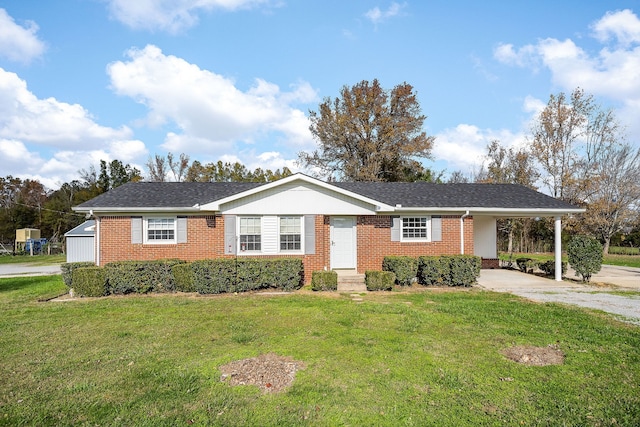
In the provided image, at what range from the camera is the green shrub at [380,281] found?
11.3 m

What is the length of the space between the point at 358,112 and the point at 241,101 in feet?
52.8

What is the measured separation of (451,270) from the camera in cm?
1227

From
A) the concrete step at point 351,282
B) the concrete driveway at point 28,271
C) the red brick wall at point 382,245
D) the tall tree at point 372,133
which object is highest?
the tall tree at point 372,133

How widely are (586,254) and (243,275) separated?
12.3m

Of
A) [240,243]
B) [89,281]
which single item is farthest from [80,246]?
[240,243]

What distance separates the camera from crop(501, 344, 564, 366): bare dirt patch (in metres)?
5.25

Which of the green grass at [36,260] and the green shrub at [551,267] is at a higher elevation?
the green shrub at [551,267]

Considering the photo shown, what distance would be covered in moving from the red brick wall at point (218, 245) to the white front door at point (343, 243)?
31cm

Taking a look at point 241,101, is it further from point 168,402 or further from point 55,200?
point 55,200

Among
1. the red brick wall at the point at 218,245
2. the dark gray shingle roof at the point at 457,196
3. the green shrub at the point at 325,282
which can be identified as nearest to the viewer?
the green shrub at the point at 325,282

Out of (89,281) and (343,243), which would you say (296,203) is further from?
(89,281)

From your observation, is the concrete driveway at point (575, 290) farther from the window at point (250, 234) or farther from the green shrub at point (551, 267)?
the window at point (250, 234)

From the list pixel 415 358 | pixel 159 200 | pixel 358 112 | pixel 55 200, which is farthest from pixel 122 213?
pixel 55 200

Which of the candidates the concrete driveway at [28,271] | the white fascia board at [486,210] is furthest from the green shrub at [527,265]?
the concrete driveway at [28,271]
